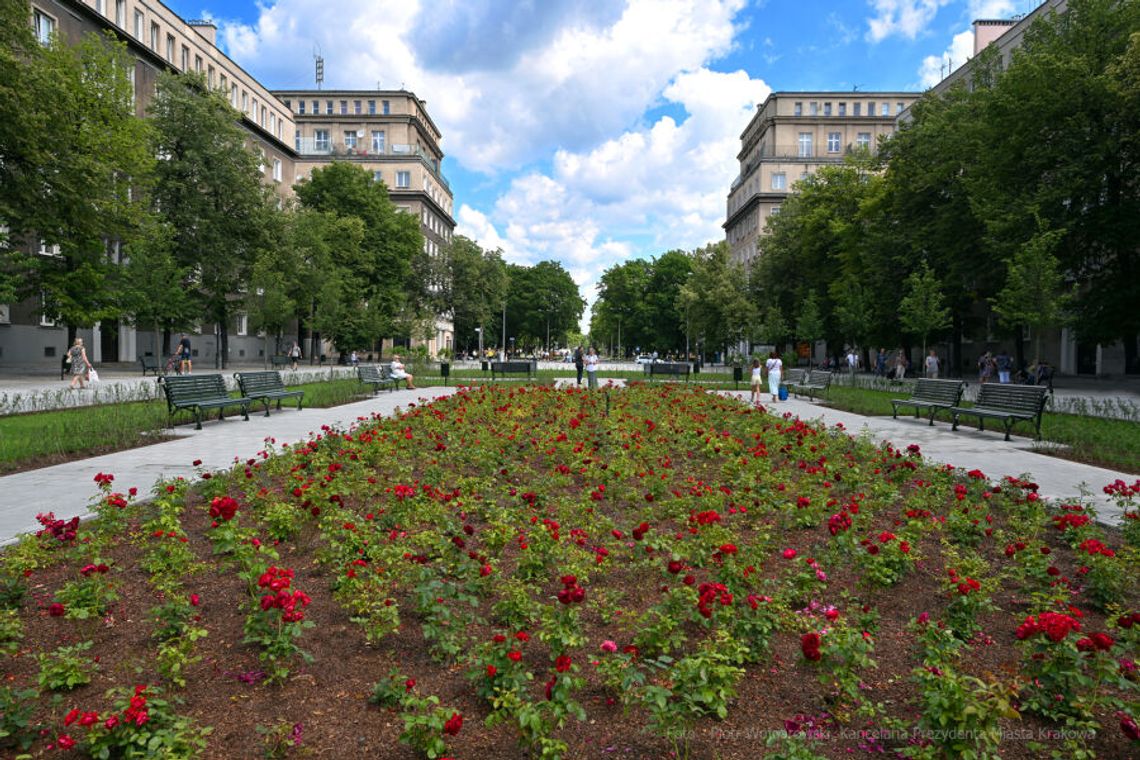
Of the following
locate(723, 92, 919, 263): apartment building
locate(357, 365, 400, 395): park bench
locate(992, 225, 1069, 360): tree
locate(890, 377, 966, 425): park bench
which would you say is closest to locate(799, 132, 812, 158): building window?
locate(723, 92, 919, 263): apartment building

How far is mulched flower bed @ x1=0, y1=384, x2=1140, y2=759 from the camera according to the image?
2775mm

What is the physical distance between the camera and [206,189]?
35.6m

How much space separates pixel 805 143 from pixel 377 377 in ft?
198

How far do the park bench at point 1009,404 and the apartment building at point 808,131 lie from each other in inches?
2264

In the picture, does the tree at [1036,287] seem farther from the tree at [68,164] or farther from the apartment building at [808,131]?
the apartment building at [808,131]

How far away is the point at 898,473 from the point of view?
26.1ft

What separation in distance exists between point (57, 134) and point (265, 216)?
13695 mm

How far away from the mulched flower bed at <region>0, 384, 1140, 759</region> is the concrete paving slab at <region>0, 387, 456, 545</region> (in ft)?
3.80

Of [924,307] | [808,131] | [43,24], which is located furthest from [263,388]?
[808,131]

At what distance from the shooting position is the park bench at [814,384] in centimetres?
2177

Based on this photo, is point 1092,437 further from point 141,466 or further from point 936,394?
point 141,466

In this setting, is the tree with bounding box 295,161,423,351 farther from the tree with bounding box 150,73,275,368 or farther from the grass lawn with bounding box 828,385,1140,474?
the grass lawn with bounding box 828,385,1140,474

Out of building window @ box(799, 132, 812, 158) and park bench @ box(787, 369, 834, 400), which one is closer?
park bench @ box(787, 369, 834, 400)

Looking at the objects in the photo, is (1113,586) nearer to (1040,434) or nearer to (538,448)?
(538,448)
